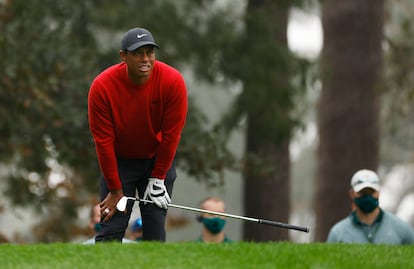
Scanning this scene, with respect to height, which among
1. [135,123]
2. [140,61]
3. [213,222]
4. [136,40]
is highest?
[136,40]

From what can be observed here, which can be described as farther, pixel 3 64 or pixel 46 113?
pixel 46 113

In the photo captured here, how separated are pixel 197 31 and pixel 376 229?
8022mm

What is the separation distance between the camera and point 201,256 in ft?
27.7

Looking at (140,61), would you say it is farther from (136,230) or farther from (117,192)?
(136,230)

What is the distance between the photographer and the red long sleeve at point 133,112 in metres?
8.73

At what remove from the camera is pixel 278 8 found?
1927 cm

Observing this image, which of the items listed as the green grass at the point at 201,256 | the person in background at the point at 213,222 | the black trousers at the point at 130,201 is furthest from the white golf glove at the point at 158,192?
the person in background at the point at 213,222

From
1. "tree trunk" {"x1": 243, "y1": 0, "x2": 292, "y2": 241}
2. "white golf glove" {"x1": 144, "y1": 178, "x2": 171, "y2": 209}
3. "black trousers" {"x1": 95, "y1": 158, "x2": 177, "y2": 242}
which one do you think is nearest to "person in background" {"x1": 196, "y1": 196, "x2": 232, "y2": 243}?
"black trousers" {"x1": 95, "y1": 158, "x2": 177, "y2": 242}

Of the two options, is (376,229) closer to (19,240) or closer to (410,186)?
(19,240)

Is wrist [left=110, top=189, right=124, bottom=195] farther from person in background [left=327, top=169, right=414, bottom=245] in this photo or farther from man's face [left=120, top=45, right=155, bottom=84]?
person in background [left=327, top=169, right=414, bottom=245]

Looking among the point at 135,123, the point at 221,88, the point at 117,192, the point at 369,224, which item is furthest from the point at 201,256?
the point at 221,88

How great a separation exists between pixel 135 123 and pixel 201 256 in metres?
1.20

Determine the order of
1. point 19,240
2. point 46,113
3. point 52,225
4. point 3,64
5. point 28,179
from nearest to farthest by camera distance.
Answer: point 3,64 → point 46,113 → point 28,179 → point 52,225 → point 19,240

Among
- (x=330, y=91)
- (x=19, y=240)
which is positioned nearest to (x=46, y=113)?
(x=330, y=91)
